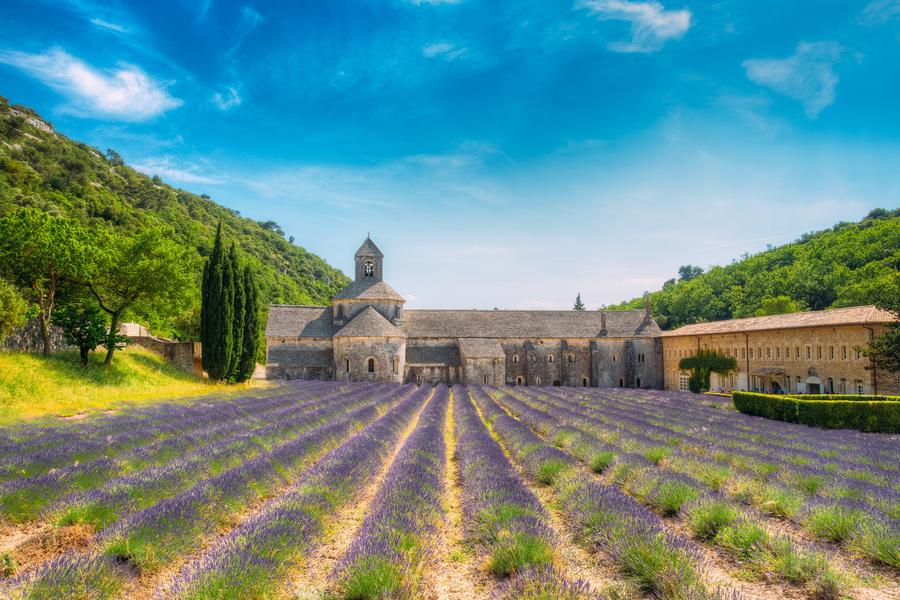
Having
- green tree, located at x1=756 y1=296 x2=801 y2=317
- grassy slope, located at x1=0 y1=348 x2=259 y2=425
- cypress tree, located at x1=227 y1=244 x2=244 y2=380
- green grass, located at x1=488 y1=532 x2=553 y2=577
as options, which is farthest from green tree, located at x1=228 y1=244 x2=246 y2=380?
green tree, located at x1=756 y1=296 x2=801 y2=317

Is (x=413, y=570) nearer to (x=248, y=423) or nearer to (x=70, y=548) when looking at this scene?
(x=70, y=548)

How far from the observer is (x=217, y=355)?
94.4 feet

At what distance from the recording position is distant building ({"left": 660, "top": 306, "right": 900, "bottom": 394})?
24688mm

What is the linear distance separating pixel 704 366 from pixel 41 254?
133 feet

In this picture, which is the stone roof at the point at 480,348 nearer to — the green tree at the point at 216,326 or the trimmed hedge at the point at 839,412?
the green tree at the point at 216,326

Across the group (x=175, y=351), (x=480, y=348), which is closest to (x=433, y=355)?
(x=480, y=348)

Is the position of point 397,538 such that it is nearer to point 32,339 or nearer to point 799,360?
point 32,339

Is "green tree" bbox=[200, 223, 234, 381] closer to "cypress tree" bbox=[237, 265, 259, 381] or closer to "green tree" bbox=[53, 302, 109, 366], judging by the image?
"cypress tree" bbox=[237, 265, 259, 381]

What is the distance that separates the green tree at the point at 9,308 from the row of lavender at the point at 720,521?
1984 centimetres

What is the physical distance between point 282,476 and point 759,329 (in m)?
32.2

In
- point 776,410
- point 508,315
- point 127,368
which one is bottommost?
point 776,410

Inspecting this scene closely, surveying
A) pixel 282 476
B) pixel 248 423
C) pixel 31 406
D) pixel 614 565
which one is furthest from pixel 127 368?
pixel 614 565

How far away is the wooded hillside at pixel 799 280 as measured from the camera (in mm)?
52906

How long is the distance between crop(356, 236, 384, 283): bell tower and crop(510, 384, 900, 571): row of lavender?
32.5 metres
